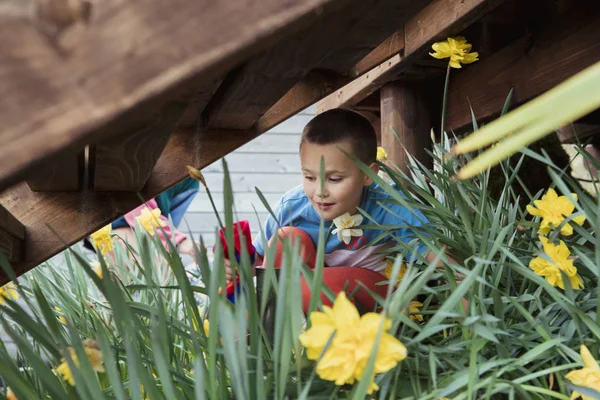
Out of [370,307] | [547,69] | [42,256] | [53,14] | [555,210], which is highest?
[547,69]

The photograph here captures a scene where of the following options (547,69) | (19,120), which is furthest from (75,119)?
(547,69)

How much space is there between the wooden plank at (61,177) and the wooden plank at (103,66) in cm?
51

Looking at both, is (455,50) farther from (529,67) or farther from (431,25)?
(529,67)

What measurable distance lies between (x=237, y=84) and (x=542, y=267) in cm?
55

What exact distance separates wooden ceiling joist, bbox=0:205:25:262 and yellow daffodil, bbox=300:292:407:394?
67 centimetres

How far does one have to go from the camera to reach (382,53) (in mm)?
1659

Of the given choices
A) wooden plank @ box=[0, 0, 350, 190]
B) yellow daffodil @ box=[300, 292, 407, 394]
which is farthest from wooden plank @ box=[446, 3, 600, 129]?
wooden plank @ box=[0, 0, 350, 190]

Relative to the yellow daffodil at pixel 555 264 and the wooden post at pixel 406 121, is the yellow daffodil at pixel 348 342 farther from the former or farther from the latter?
the wooden post at pixel 406 121

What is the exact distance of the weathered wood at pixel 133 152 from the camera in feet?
2.68

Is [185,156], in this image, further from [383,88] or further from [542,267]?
[383,88]

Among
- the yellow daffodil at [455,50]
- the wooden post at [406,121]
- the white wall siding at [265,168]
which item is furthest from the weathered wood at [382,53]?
the white wall siding at [265,168]

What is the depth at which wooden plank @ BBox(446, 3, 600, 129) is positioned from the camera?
1562mm

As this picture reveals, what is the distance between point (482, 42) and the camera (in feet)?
6.79

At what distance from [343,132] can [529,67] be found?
1.84 feet
